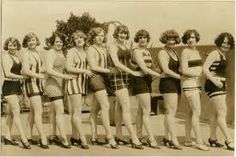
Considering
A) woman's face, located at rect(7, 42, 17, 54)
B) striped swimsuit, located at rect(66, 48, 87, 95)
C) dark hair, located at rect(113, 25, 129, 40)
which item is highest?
dark hair, located at rect(113, 25, 129, 40)

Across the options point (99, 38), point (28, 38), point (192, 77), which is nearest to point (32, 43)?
point (28, 38)

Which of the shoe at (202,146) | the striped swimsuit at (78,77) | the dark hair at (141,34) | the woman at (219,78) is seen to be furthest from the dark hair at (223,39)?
the striped swimsuit at (78,77)

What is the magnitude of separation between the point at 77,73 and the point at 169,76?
1.01 feet

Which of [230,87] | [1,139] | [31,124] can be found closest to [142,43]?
[230,87]

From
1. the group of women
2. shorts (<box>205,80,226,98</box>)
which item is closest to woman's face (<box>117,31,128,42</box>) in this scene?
the group of women

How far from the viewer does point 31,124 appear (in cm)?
179

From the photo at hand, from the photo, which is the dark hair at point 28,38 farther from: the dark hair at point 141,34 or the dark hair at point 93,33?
the dark hair at point 141,34

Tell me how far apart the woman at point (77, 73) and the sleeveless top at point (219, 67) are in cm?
41

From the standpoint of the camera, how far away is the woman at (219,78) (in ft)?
5.94

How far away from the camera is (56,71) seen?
1.77m

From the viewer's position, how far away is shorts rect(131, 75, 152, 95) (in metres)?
1.80

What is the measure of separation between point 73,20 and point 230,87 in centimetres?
57

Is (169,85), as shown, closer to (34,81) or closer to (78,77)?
(78,77)

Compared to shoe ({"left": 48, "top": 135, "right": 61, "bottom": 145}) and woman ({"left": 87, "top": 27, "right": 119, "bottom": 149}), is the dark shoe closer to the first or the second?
shoe ({"left": 48, "top": 135, "right": 61, "bottom": 145})
